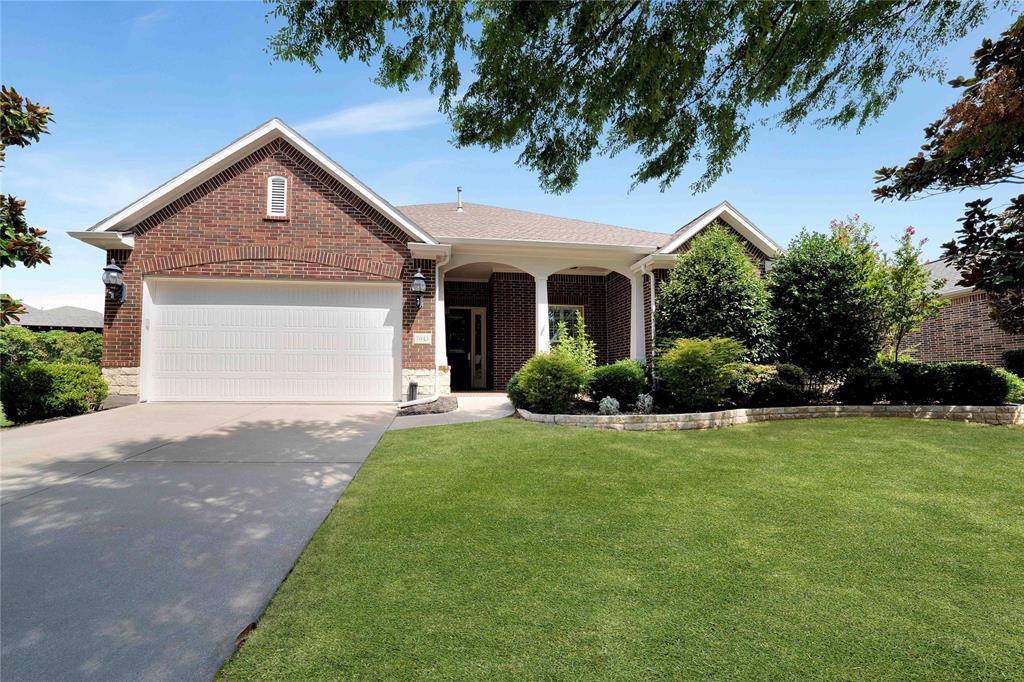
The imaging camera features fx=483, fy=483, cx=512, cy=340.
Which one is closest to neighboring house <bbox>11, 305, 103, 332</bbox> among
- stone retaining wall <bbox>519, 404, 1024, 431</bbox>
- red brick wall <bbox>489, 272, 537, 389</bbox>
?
→ red brick wall <bbox>489, 272, 537, 389</bbox>

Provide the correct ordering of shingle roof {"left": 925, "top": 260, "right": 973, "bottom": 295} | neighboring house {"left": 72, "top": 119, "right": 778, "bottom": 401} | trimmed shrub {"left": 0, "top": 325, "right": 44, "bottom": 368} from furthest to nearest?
1. shingle roof {"left": 925, "top": 260, "right": 973, "bottom": 295}
2. trimmed shrub {"left": 0, "top": 325, "right": 44, "bottom": 368}
3. neighboring house {"left": 72, "top": 119, "right": 778, "bottom": 401}

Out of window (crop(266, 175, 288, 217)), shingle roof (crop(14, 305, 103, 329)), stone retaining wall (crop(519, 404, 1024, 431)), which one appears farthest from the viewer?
shingle roof (crop(14, 305, 103, 329))

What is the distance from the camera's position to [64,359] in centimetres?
1298

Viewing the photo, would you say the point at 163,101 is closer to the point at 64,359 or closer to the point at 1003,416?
the point at 64,359

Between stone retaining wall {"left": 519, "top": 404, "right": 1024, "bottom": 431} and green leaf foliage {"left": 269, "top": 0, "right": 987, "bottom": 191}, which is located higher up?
green leaf foliage {"left": 269, "top": 0, "right": 987, "bottom": 191}

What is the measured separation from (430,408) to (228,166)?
7.01 meters

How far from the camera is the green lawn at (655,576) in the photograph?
2049 millimetres

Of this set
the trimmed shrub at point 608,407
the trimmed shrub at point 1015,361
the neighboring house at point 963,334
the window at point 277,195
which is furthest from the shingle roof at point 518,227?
the neighboring house at point 963,334

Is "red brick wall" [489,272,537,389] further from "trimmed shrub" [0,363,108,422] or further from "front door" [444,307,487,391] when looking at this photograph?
"trimmed shrub" [0,363,108,422]

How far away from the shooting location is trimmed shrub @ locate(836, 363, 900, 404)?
945 cm

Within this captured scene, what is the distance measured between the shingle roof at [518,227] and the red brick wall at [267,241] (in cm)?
175

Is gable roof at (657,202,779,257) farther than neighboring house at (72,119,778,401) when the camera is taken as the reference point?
Yes

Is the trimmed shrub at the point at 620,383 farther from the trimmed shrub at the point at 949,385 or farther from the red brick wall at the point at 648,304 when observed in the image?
the trimmed shrub at the point at 949,385

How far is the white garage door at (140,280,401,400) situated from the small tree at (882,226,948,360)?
10.4m
